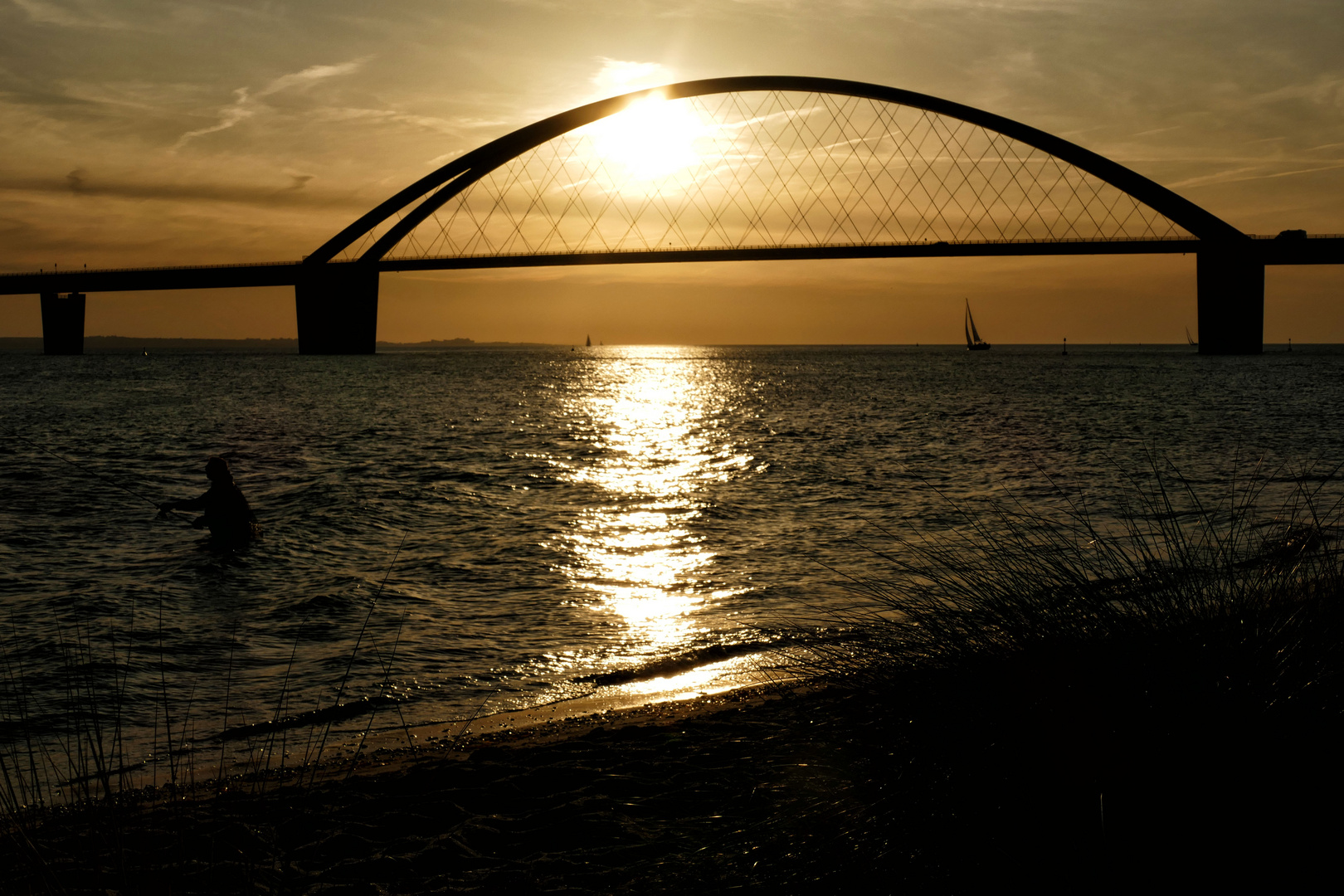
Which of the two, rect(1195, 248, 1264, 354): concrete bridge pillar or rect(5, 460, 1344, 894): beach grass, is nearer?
rect(5, 460, 1344, 894): beach grass

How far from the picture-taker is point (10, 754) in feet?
18.1

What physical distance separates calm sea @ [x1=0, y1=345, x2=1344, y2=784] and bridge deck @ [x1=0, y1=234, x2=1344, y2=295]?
41.7 meters

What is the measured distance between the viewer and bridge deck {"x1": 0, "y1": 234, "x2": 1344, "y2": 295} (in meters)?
79.4

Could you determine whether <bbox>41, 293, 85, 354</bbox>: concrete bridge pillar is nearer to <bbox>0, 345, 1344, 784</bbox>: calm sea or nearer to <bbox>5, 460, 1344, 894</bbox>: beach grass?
<bbox>0, 345, 1344, 784</bbox>: calm sea

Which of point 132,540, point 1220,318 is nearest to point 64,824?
point 132,540

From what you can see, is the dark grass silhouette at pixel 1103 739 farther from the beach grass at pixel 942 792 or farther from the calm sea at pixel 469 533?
the calm sea at pixel 469 533

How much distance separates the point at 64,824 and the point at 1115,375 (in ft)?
302

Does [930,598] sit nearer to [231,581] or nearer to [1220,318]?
[231,581]

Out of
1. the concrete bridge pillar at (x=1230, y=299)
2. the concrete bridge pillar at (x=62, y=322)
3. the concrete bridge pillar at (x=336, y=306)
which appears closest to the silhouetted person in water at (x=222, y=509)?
the concrete bridge pillar at (x=336, y=306)

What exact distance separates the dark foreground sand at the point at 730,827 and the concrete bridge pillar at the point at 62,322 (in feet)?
480

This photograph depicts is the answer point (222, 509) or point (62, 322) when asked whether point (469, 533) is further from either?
point (62, 322)

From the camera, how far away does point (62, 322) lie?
13012cm

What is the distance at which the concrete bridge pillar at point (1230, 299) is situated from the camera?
99.8 metres

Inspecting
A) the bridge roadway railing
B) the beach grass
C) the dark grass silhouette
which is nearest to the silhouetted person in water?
the beach grass
